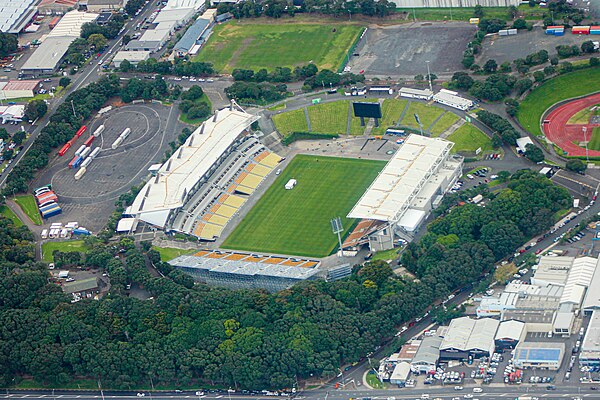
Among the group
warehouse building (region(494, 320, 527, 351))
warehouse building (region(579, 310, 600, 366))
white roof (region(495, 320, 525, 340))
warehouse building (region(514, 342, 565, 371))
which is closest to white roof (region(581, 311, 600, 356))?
warehouse building (region(579, 310, 600, 366))

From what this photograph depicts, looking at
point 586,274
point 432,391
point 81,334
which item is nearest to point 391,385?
point 432,391

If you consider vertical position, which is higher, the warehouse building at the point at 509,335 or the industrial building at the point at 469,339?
the warehouse building at the point at 509,335

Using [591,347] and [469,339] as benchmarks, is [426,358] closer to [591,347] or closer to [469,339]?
[469,339]

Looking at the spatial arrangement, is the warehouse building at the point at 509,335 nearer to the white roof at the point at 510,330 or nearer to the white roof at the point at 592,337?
the white roof at the point at 510,330

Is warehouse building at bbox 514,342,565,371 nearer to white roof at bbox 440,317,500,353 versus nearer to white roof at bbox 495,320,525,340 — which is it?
white roof at bbox 495,320,525,340

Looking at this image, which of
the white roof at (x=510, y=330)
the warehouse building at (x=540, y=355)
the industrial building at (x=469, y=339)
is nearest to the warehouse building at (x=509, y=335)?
the white roof at (x=510, y=330)

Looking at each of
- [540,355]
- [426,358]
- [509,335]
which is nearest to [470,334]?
[509,335]

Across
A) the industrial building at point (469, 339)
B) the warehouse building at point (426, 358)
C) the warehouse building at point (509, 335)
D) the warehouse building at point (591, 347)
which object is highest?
the warehouse building at point (591, 347)

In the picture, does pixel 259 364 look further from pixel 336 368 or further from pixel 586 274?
pixel 586 274
